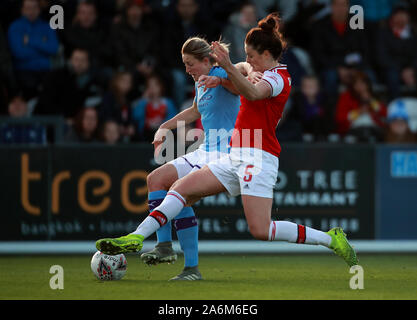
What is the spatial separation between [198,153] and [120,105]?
4900 mm

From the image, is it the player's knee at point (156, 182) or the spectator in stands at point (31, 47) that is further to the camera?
the spectator in stands at point (31, 47)

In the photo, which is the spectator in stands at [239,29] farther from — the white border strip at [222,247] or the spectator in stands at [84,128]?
the white border strip at [222,247]

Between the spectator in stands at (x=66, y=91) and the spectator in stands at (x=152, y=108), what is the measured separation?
778 millimetres

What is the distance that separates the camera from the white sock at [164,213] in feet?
21.4

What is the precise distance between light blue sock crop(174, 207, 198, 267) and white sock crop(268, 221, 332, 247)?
2.66 ft

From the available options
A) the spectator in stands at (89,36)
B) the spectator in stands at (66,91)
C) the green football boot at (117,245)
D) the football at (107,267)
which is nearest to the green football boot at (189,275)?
the football at (107,267)

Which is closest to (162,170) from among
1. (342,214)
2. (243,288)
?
(243,288)

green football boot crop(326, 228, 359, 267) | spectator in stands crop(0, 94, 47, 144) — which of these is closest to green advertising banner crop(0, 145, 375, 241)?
spectator in stands crop(0, 94, 47, 144)

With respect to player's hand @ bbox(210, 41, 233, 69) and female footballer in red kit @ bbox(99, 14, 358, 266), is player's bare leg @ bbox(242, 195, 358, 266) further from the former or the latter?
player's hand @ bbox(210, 41, 233, 69)

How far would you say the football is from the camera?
281 inches

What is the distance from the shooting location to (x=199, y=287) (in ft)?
21.8

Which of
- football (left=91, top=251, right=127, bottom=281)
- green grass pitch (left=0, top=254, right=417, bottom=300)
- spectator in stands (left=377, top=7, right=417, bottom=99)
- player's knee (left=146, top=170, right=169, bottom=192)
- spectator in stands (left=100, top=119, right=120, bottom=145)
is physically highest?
spectator in stands (left=377, top=7, right=417, bottom=99)

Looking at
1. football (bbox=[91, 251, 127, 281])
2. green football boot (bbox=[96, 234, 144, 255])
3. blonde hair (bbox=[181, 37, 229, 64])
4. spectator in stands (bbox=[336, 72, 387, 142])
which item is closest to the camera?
green football boot (bbox=[96, 234, 144, 255])

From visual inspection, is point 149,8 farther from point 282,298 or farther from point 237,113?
point 282,298
